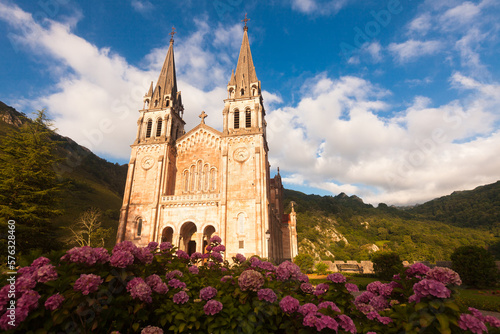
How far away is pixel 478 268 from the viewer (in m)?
18.0

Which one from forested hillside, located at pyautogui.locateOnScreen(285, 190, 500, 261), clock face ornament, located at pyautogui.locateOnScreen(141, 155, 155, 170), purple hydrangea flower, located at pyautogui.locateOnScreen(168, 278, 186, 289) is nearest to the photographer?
purple hydrangea flower, located at pyautogui.locateOnScreen(168, 278, 186, 289)

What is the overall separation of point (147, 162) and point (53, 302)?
31001mm

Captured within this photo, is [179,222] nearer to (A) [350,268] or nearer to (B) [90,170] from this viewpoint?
(A) [350,268]

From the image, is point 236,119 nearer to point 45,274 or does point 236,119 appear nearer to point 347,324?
point 45,274

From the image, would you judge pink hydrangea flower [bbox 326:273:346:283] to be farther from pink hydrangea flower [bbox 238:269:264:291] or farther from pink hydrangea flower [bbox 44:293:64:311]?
pink hydrangea flower [bbox 44:293:64:311]

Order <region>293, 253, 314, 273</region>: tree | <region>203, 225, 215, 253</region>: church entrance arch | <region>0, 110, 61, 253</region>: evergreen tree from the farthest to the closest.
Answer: <region>293, 253, 314, 273</region>: tree, <region>203, 225, 215, 253</region>: church entrance arch, <region>0, 110, 61, 253</region>: evergreen tree

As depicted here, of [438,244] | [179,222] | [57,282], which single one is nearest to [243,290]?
[57,282]

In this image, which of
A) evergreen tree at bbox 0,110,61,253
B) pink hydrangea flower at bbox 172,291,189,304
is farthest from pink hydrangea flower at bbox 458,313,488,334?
evergreen tree at bbox 0,110,61,253

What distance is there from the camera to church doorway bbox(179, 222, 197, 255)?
29.3 m

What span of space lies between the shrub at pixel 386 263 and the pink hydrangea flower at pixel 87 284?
80.6 feet

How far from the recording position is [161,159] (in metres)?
31.6

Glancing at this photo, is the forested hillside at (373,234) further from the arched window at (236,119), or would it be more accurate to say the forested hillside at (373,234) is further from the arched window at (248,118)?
the arched window at (236,119)

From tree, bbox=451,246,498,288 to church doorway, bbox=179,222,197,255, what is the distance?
83.2 feet

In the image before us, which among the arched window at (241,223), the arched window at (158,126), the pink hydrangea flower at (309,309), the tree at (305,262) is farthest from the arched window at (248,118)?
the pink hydrangea flower at (309,309)
